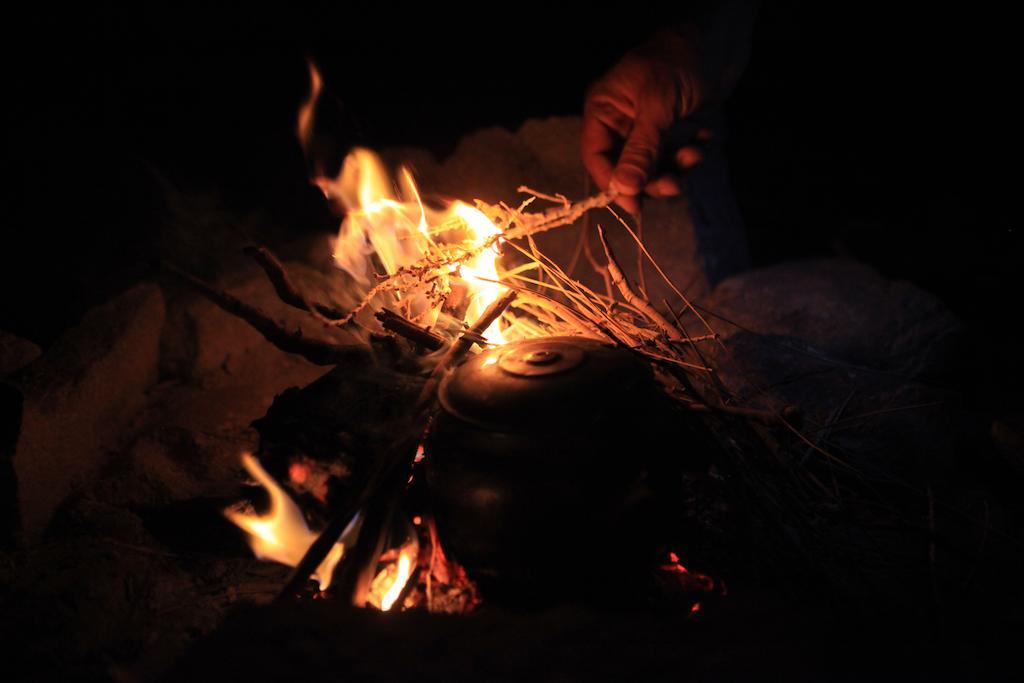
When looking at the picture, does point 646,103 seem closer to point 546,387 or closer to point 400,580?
point 546,387

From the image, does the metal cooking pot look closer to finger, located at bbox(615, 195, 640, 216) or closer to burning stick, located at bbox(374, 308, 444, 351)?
burning stick, located at bbox(374, 308, 444, 351)

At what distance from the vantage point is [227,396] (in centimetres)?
450

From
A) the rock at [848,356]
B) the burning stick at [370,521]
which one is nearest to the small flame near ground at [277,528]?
the burning stick at [370,521]

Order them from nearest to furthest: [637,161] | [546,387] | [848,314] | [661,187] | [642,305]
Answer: [546,387], [642,305], [637,161], [661,187], [848,314]

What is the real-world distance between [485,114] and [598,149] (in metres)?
2.48

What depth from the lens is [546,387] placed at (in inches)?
93.9

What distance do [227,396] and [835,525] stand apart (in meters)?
4.24

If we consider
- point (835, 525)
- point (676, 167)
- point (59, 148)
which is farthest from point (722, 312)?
point (59, 148)

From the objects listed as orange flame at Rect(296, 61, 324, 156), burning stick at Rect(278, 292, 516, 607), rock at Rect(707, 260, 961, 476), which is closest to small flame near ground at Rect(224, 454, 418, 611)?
burning stick at Rect(278, 292, 516, 607)

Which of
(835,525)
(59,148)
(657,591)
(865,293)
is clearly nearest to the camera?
(657,591)

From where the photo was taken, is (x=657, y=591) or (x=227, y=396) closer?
(x=657, y=591)

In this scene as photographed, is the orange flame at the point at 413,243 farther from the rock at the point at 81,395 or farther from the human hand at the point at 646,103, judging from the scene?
the rock at the point at 81,395

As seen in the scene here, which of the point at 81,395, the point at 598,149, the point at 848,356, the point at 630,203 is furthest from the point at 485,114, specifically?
the point at 81,395

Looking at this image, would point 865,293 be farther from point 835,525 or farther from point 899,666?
point 899,666
